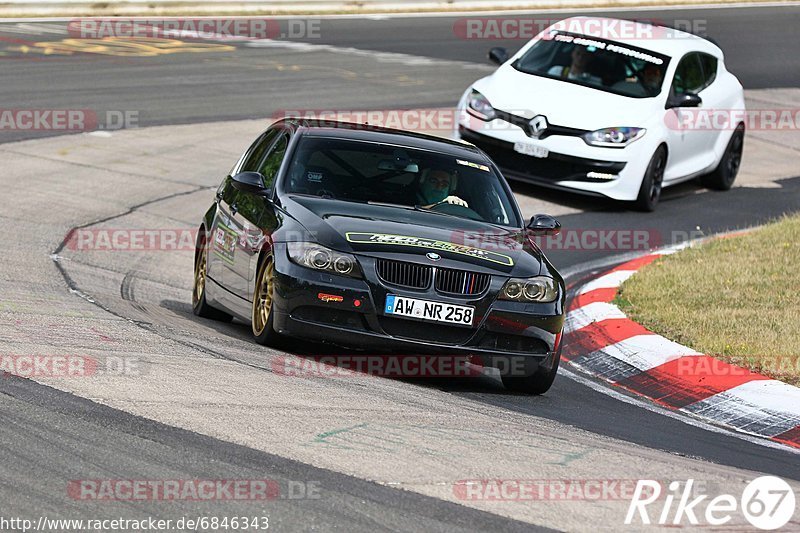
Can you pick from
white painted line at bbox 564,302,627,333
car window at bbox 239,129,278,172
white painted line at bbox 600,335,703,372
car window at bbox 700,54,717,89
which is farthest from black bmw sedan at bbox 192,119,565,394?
car window at bbox 700,54,717,89

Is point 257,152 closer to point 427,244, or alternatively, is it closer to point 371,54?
point 427,244

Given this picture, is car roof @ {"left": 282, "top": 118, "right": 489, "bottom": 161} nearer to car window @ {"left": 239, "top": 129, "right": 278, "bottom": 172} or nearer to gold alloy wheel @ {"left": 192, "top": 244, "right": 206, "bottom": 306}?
car window @ {"left": 239, "top": 129, "right": 278, "bottom": 172}

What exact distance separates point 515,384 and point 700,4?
29.5 metres

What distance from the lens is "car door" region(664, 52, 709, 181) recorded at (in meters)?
16.1

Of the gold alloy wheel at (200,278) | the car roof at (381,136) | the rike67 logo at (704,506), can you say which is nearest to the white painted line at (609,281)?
the car roof at (381,136)

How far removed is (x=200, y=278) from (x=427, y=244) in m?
2.55

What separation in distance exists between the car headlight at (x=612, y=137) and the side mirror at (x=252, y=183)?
663 cm

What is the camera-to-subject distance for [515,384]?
8.44m

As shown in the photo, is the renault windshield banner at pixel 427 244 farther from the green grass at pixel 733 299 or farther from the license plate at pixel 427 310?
the green grass at pixel 733 299

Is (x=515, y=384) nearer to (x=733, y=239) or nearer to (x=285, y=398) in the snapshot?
(x=285, y=398)

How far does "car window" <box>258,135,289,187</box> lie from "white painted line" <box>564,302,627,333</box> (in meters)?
2.51

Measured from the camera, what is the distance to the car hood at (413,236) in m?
8.05

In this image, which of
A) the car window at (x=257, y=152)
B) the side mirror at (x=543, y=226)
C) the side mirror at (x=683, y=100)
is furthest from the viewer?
the side mirror at (x=683, y=100)

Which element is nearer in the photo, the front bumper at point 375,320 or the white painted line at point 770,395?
the front bumper at point 375,320
